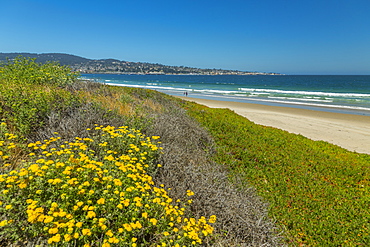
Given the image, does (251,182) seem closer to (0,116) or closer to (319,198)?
(319,198)

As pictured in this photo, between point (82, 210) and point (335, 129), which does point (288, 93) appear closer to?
point (335, 129)

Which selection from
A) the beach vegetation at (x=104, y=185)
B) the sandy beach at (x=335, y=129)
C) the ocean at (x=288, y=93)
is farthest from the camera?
the ocean at (x=288, y=93)

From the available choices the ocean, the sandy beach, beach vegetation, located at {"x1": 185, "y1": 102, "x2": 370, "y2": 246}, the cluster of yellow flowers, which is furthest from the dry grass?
the sandy beach

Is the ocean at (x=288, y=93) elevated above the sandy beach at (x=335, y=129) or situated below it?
above

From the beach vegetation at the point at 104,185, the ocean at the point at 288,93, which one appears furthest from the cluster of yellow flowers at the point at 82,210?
the ocean at the point at 288,93

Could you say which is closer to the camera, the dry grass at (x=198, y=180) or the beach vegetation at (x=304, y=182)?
the dry grass at (x=198, y=180)

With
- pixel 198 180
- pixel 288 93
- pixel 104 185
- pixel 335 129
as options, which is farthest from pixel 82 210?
pixel 288 93

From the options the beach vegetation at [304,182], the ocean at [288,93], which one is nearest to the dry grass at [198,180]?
the beach vegetation at [304,182]

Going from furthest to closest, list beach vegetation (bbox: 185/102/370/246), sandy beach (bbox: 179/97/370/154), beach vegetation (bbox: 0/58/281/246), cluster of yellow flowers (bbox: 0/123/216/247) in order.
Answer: sandy beach (bbox: 179/97/370/154)
beach vegetation (bbox: 185/102/370/246)
beach vegetation (bbox: 0/58/281/246)
cluster of yellow flowers (bbox: 0/123/216/247)

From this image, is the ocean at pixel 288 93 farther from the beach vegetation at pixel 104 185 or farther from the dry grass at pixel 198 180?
the beach vegetation at pixel 104 185

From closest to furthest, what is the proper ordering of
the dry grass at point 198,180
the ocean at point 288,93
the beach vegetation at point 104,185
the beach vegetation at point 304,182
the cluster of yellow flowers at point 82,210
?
the cluster of yellow flowers at point 82,210 → the beach vegetation at point 104,185 → the dry grass at point 198,180 → the beach vegetation at point 304,182 → the ocean at point 288,93

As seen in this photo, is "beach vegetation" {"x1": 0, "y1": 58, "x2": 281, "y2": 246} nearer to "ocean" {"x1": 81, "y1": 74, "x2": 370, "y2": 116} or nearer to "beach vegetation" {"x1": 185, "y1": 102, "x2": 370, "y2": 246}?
"beach vegetation" {"x1": 185, "y1": 102, "x2": 370, "y2": 246}

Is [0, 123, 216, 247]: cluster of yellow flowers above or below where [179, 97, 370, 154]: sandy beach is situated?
above

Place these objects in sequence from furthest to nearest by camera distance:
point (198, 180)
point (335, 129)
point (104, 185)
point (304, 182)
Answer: point (335, 129) < point (304, 182) < point (198, 180) < point (104, 185)
